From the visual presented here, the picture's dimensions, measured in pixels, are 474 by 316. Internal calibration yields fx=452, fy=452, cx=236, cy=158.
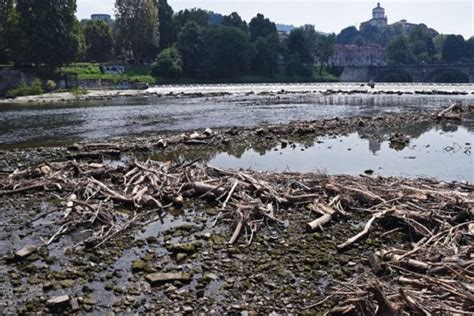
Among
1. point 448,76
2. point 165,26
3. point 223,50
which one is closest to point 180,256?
point 223,50

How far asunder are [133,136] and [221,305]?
30.1 m

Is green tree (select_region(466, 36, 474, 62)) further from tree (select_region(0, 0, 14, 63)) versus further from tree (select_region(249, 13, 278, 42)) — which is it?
tree (select_region(0, 0, 14, 63))

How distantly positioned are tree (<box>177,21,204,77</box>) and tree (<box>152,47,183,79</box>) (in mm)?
4445

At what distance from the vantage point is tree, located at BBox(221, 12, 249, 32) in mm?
159500

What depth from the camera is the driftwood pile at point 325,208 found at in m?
9.90

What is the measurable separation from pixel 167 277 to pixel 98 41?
139925 mm

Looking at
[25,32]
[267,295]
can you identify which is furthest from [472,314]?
[25,32]

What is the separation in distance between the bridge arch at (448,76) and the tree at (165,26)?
90.8m

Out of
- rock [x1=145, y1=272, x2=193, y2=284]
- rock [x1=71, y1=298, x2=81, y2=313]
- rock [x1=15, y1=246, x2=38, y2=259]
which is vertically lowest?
rock [x1=71, y1=298, x2=81, y2=313]

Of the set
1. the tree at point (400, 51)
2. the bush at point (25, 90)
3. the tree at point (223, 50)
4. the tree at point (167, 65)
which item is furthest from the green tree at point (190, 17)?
the tree at point (400, 51)

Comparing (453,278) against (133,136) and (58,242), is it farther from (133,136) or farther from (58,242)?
(133,136)

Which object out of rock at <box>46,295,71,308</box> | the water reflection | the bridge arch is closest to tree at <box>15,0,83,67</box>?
the water reflection

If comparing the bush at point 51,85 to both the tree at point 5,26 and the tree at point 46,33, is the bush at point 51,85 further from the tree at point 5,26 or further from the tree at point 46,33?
the tree at point 5,26

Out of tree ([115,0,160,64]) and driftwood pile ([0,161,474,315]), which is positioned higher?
tree ([115,0,160,64])
